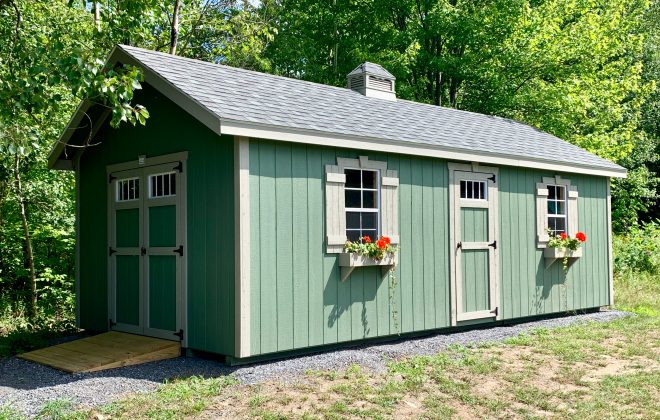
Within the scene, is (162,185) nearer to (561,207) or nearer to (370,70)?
(370,70)

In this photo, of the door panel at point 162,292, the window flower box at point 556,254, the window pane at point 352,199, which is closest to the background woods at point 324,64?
the door panel at point 162,292

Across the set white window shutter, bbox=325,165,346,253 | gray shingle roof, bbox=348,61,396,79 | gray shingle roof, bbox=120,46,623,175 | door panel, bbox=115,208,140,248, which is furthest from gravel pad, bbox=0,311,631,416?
gray shingle roof, bbox=348,61,396,79

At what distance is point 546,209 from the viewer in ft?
34.6

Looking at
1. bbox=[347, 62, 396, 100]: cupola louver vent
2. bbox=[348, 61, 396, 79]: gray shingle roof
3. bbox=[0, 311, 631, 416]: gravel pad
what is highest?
bbox=[348, 61, 396, 79]: gray shingle roof

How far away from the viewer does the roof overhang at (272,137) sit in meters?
6.83

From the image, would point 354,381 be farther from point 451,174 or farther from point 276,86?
point 276,86

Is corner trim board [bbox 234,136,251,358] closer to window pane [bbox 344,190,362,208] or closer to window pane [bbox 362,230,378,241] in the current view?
window pane [bbox 344,190,362,208]

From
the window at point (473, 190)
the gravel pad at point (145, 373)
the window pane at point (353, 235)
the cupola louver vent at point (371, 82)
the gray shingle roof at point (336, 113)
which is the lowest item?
the gravel pad at point (145, 373)

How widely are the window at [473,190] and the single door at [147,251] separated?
154 inches

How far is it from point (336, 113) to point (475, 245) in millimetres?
2701

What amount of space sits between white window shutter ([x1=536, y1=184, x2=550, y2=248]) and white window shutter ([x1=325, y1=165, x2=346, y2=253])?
396 centimetres

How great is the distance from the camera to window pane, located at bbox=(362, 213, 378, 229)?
8.16 metres

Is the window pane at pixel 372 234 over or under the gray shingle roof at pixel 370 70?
under

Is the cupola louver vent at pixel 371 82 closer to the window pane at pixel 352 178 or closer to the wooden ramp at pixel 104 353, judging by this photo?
the window pane at pixel 352 178
